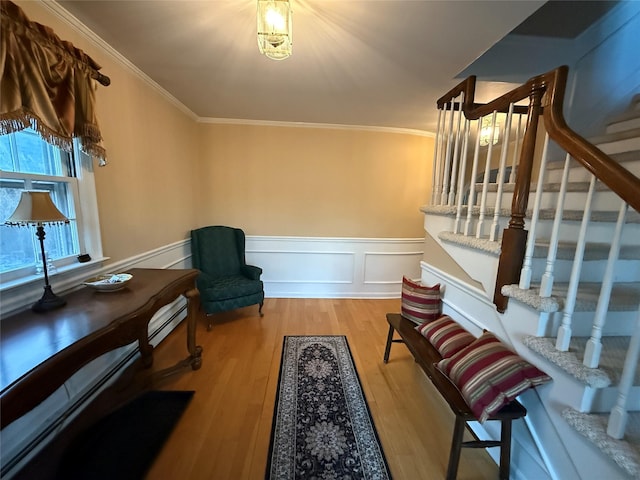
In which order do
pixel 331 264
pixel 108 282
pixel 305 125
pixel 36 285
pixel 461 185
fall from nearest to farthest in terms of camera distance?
pixel 36 285 < pixel 108 282 < pixel 461 185 < pixel 305 125 < pixel 331 264

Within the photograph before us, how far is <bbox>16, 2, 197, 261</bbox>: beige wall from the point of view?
187cm

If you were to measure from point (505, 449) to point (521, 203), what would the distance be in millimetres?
1246

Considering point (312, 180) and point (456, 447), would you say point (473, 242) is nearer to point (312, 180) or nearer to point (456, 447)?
point (456, 447)

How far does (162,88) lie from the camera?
8.32ft

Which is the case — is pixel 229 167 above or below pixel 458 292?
above

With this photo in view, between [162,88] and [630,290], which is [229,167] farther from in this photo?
[630,290]

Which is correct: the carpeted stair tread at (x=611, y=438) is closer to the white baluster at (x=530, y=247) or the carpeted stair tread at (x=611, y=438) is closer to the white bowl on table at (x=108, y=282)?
Result: the white baluster at (x=530, y=247)

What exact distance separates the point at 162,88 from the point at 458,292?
3144 millimetres

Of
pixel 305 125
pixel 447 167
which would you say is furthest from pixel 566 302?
pixel 305 125

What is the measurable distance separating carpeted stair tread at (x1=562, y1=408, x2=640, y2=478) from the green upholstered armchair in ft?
8.67

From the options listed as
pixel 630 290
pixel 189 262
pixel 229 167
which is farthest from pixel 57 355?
pixel 229 167

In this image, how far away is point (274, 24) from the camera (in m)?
1.34

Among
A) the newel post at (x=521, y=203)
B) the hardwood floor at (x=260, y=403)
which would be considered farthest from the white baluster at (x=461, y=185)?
the hardwood floor at (x=260, y=403)

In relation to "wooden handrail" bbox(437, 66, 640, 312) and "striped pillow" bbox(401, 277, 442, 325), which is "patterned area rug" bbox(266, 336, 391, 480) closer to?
"striped pillow" bbox(401, 277, 442, 325)
